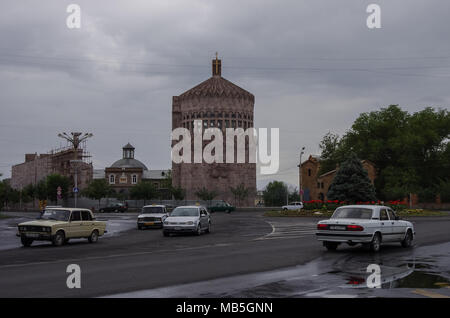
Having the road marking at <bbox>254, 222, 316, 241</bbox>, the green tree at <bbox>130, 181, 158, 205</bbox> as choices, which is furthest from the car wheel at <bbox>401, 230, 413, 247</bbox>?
the green tree at <bbox>130, 181, 158, 205</bbox>

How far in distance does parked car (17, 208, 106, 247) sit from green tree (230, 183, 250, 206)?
267ft

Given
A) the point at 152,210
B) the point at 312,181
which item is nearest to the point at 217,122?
the point at 312,181

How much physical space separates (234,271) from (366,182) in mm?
38749

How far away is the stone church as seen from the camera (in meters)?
111

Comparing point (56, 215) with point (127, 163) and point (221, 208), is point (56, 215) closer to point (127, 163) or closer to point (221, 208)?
point (221, 208)

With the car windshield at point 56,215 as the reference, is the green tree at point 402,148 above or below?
above

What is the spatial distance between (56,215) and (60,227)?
84cm

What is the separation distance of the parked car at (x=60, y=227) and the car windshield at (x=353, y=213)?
10.9 metres

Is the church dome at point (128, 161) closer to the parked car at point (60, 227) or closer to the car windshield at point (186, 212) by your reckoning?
the car windshield at point (186, 212)

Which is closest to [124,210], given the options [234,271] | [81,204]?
[81,204]

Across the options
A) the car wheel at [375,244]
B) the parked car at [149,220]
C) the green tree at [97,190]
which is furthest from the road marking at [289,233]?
the green tree at [97,190]

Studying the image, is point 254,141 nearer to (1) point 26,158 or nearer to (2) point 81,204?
(2) point 81,204

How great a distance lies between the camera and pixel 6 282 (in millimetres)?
10766

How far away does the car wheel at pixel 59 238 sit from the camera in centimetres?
2117
